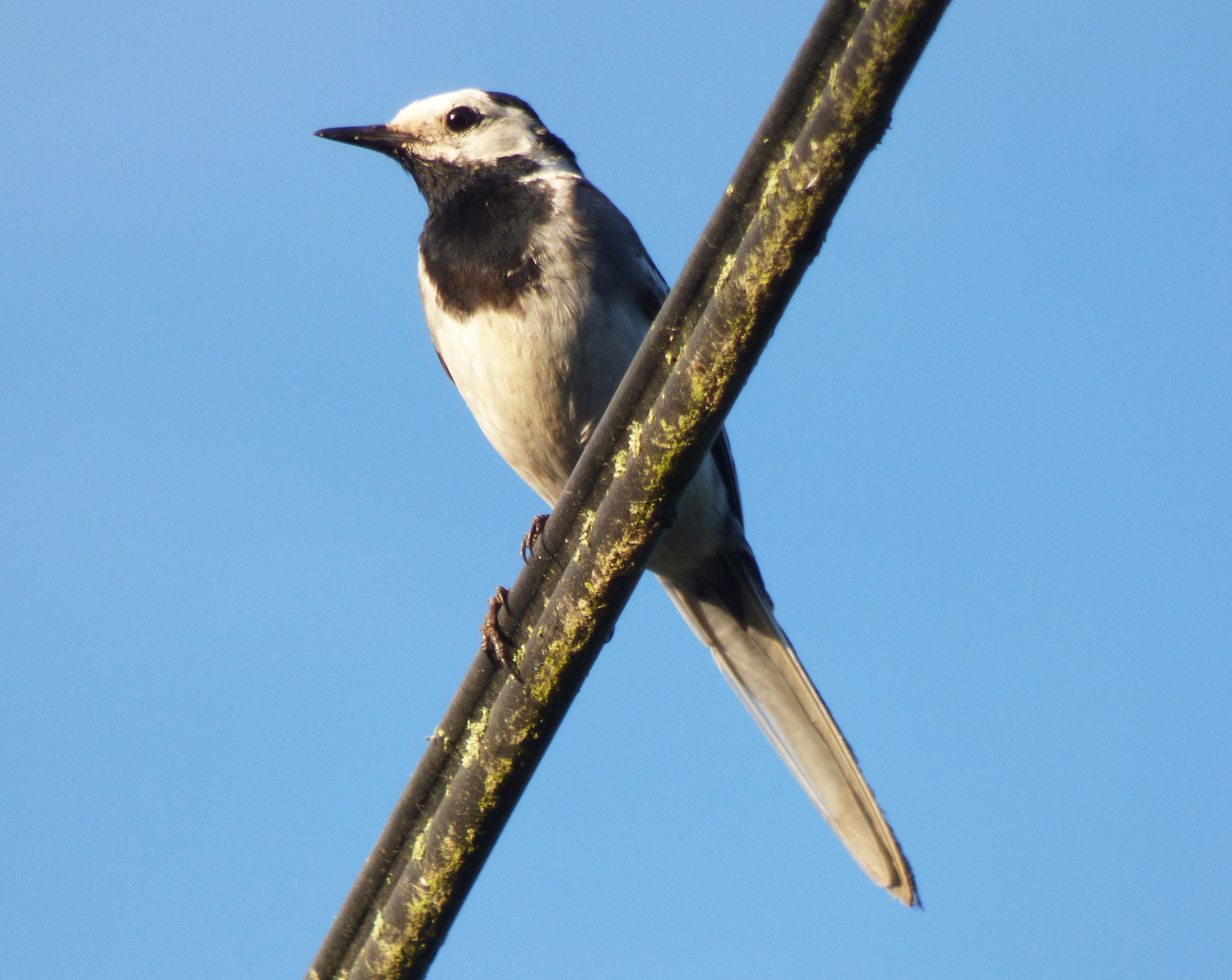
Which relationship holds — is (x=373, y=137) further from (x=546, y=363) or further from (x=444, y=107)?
(x=546, y=363)

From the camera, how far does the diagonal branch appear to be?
2104 millimetres

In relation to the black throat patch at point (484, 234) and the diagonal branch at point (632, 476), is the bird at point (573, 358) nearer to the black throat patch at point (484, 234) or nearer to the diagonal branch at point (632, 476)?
the black throat patch at point (484, 234)

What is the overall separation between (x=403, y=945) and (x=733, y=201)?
69.6 inches

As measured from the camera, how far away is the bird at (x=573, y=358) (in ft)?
15.3

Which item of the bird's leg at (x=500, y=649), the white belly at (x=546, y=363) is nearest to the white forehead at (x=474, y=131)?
the white belly at (x=546, y=363)

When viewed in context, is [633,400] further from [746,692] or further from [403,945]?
[746,692]

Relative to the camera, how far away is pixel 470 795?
2754 mm

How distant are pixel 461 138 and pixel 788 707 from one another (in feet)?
10.6

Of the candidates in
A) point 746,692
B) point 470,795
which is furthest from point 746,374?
point 746,692

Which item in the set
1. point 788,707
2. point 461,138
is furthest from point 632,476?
point 461,138

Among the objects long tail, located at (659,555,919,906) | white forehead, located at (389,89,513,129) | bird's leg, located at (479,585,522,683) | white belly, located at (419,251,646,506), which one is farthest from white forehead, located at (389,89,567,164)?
bird's leg, located at (479,585,522,683)

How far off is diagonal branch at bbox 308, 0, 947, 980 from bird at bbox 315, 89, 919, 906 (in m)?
1.66

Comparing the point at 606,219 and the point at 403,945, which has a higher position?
the point at 606,219

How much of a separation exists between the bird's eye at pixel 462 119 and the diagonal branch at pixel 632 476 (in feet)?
12.8
